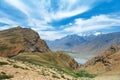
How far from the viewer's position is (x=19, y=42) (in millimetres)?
113625

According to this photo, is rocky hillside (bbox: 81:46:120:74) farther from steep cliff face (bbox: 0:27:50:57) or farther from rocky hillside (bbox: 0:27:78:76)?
steep cliff face (bbox: 0:27:50:57)

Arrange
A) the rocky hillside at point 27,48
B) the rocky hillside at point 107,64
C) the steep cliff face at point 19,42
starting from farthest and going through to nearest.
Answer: the steep cliff face at point 19,42 → the rocky hillside at point 107,64 → the rocky hillside at point 27,48

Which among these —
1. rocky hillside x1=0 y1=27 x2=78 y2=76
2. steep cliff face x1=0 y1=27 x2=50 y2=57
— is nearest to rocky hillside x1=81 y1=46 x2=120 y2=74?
rocky hillside x1=0 y1=27 x2=78 y2=76

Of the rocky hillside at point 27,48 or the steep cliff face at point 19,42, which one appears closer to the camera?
the rocky hillside at point 27,48

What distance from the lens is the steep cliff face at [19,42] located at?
10731 centimetres

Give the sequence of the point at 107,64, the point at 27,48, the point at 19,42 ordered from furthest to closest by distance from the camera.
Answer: the point at 107,64 → the point at 19,42 → the point at 27,48

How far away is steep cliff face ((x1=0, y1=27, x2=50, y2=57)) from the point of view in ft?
352

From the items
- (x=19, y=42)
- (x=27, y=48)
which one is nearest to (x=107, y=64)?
(x=27, y=48)

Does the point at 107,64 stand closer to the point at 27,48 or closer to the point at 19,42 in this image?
the point at 27,48

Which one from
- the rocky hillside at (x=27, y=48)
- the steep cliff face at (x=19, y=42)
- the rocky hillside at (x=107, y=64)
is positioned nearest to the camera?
the rocky hillside at (x=27, y=48)

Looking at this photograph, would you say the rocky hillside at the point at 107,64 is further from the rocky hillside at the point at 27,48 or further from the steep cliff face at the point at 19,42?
the steep cliff face at the point at 19,42

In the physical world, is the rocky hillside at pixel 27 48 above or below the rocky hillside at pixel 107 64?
above

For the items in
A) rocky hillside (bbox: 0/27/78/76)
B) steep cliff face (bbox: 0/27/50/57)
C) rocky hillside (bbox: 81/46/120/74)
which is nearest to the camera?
rocky hillside (bbox: 0/27/78/76)

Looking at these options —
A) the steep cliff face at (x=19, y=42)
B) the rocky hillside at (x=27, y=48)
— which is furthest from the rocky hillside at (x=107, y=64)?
the steep cliff face at (x=19, y=42)
